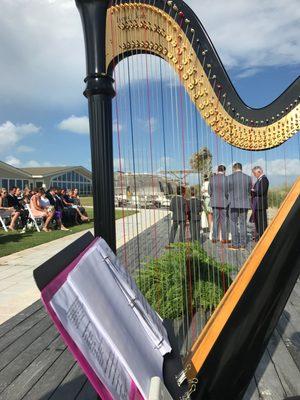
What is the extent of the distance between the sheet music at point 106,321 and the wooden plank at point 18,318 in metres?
2.35

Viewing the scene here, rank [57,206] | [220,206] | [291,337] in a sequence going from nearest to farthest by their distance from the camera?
1. [291,337]
2. [220,206]
3. [57,206]

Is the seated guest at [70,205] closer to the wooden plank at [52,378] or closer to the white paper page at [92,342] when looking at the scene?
the wooden plank at [52,378]

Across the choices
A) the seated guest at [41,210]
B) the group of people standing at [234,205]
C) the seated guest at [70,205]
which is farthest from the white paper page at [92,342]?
the seated guest at [70,205]

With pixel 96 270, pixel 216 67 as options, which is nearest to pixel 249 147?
pixel 216 67

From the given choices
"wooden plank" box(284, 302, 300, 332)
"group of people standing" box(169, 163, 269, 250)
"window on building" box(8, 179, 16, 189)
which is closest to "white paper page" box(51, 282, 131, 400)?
"wooden plank" box(284, 302, 300, 332)

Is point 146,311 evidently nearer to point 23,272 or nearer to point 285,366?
point 285,366

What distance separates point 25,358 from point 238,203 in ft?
15.8

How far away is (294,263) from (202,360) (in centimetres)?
59

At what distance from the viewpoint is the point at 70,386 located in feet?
7.95

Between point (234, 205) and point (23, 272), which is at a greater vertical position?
point (234, 205)

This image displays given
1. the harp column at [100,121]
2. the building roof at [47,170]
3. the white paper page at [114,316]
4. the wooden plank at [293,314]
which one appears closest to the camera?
the white paper page at [114,316]

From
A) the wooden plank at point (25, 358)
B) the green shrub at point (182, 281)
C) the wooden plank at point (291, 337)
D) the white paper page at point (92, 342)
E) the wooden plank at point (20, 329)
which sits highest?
the white paper page at point (92, 342)

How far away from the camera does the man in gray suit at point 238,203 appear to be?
626 cm

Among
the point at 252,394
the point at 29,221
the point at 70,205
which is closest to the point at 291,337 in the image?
the point at 252,394
